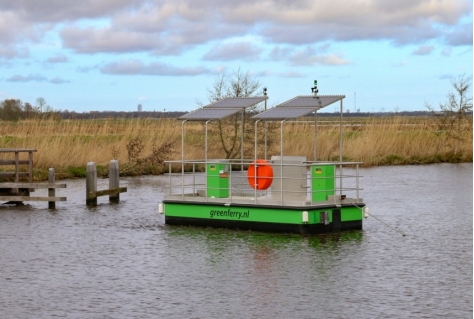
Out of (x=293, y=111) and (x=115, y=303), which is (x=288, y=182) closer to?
(x=293, y=111)

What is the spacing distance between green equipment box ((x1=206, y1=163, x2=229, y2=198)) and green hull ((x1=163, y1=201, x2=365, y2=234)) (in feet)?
1.68

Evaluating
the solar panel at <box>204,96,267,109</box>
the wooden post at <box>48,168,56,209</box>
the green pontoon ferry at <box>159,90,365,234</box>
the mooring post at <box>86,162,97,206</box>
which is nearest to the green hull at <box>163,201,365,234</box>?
the green pontoon ferry at <box>159,90,365,234</box>

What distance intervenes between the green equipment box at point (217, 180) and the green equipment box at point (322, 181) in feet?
6.85

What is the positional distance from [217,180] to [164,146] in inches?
633

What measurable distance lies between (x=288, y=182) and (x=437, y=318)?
822 cm

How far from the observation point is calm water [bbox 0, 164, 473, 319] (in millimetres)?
11594

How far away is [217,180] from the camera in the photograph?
1947 centimetres

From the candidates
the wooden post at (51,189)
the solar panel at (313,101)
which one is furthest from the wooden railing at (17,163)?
the solar panel at (313,101)

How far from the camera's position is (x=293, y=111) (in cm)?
1862

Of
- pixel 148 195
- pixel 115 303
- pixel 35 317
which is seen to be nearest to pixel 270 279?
pixel 115 303

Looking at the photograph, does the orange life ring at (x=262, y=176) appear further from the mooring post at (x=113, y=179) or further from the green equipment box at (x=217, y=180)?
the mooring post at (x=113, y=179)

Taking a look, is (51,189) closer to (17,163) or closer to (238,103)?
(17,163)

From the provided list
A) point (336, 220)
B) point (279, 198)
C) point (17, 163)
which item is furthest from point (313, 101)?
point (17, 163)

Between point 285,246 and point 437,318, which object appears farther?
point 285,246
